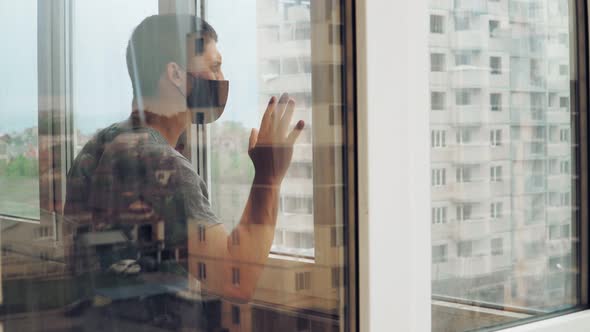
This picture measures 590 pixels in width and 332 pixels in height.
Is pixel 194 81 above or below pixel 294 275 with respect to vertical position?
above

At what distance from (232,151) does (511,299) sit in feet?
2.48

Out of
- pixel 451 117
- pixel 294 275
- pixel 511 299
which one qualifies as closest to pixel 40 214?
pixel 294 275

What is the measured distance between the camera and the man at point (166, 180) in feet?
2.64

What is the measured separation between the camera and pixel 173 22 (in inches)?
34.0

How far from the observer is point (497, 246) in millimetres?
1363

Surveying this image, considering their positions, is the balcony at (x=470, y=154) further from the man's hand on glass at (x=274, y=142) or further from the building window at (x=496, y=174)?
the man's hand on glass at (x=274, y=142)

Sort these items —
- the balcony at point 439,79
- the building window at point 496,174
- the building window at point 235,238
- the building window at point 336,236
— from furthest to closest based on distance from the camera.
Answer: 1. the building window at point 496,174
2. the balcony at point 439,79
3. the building window at point 336,236
4. the building window at point 235,238

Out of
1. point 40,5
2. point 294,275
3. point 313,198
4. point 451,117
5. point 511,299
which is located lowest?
point 511,299

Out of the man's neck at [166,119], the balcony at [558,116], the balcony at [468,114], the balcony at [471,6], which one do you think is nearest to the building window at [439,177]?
the balcony at [468,114]

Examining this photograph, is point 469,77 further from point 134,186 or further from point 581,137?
point 134,186

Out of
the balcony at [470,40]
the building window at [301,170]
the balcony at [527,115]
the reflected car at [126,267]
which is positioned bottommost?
the reflected car at [126,267]

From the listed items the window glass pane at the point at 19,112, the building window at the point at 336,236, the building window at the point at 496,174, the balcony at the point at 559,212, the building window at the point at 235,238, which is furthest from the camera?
the balcony at the point at 559,212

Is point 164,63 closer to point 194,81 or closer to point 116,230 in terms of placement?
point 194,81

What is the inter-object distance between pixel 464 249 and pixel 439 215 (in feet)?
0.35
